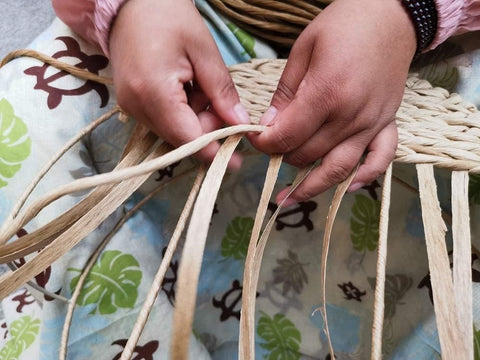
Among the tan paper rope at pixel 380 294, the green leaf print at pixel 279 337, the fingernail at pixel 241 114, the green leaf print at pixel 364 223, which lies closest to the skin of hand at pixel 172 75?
the fingernail at pixel 241 114

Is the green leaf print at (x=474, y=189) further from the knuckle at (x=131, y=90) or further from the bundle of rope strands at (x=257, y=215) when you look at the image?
the knuckle at (x=131, y=90)

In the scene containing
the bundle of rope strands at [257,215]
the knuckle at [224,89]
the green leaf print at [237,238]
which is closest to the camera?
the bundle of rope strands at [257,215]

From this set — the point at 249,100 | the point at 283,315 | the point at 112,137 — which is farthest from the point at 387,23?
the point at 283,315

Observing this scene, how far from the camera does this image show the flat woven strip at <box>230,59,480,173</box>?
0.36 m

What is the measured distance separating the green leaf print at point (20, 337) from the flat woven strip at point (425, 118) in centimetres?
38

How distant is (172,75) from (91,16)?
18cm

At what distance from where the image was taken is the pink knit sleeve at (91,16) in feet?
1.33

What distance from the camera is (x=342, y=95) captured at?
34cm

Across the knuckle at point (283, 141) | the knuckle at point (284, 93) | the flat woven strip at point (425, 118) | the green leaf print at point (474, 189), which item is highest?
the knuckle at point (284, 93)

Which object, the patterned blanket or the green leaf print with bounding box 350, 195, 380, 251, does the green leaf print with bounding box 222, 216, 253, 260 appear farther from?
the green leaf print with bounding box 350, 195, 380, 251

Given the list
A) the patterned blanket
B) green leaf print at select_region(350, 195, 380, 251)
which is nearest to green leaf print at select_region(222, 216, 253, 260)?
the patterned blanket

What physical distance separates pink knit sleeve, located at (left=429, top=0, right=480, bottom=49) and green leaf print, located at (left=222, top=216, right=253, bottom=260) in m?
0.30

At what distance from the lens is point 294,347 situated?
2.07 feet

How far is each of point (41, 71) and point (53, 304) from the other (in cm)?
24
